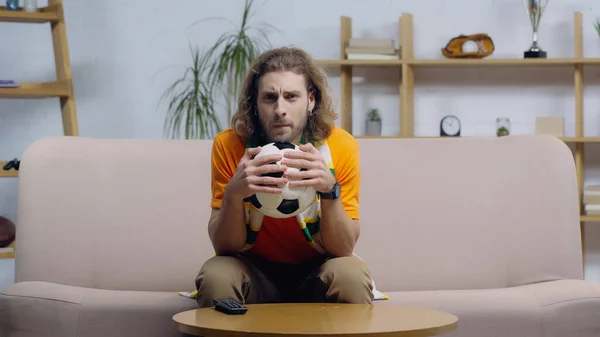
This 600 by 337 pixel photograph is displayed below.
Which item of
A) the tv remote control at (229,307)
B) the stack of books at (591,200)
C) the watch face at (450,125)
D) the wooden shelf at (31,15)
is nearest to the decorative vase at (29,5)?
the wooden shelf at (31,15)

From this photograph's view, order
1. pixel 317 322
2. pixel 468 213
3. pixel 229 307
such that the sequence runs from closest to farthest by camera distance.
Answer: pixel 317 322 → pixel 229 307 → pixel 468 213

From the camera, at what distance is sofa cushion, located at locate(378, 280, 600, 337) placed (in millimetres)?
2203

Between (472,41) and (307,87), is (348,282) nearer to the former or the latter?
(307,87)

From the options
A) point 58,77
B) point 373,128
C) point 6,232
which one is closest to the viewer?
point 6,232

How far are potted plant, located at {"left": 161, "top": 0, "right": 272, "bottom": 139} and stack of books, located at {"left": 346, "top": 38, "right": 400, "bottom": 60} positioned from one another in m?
0.48

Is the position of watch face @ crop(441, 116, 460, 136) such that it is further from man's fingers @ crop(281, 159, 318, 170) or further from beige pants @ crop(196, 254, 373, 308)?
man's fingers @ crop(281, 159, 318, 170)

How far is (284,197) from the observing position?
67.5 inches

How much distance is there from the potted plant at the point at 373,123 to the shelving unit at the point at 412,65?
11 centimetres

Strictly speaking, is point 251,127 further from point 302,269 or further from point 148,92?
point 148,92

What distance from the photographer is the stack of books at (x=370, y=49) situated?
4.21m

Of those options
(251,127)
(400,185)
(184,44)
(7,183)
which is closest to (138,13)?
(184,44)

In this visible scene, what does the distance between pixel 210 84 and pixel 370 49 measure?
2.86 feet

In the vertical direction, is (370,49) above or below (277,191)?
above

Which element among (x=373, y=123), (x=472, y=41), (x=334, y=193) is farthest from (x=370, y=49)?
(x=334, y=193)
